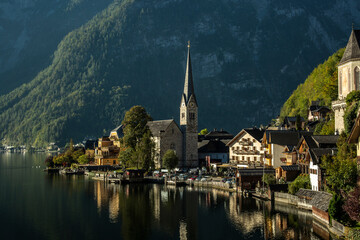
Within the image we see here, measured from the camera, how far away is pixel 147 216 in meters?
61.1

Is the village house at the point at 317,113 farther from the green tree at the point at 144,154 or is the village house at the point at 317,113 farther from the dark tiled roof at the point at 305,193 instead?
the dark tiled roof at the point at 305,193

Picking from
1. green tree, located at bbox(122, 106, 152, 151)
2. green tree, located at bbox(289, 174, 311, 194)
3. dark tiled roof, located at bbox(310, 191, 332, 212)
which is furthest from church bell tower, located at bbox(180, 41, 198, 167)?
dark tiled roof, located at bbox(310, 191, 332, 212)

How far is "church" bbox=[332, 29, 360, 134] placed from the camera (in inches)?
2689

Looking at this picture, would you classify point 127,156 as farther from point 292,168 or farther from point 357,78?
point 357,78

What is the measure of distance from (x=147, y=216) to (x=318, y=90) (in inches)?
3850

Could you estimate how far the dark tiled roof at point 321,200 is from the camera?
51975 millimetres

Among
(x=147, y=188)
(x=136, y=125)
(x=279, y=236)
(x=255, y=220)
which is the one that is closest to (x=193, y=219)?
(x=255, y=220)

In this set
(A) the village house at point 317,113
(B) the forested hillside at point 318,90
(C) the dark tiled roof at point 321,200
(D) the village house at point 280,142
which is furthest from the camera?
(B) the forested hillside at point 318,90

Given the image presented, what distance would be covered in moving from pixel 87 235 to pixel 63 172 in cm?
8027

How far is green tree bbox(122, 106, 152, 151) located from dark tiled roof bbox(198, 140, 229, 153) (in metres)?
23.4

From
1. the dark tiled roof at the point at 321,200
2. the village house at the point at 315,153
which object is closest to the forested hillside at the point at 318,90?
the village house at the point at 315,153

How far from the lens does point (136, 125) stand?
4513 inches

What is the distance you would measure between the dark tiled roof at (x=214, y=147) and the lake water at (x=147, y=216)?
43255 mm

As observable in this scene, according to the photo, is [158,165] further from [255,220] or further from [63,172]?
[255,220]
